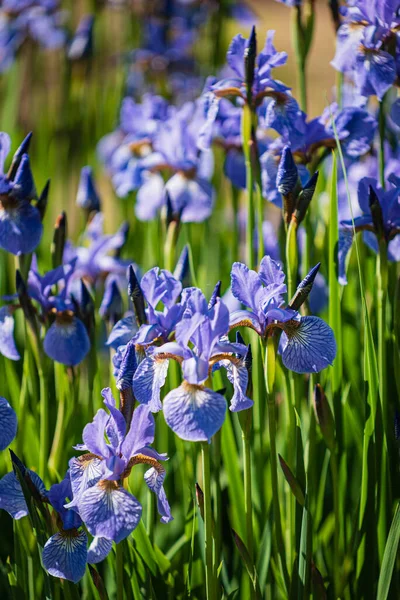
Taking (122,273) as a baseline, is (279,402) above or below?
below

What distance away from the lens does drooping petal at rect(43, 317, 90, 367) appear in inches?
61.3

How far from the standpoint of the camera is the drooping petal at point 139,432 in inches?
42.7

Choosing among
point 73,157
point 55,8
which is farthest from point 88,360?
point 55,8

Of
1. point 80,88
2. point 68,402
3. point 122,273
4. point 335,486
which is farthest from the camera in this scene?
point 80,88

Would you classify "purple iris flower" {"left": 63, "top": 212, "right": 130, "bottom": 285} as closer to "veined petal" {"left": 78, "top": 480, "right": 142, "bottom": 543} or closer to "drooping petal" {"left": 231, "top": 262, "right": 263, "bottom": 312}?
"drooping petal" {"left": 231, "top": 262, "right": 263, "bottom": 312}

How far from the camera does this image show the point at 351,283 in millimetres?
2137

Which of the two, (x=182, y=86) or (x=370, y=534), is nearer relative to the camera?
(x=370, y=534)

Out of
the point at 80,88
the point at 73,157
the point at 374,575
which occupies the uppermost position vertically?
the point at 80,88

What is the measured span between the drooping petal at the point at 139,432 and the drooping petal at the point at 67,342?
1.64 ft

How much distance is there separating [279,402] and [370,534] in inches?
25.9

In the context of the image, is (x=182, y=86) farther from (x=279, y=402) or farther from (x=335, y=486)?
(x=335, y=486)

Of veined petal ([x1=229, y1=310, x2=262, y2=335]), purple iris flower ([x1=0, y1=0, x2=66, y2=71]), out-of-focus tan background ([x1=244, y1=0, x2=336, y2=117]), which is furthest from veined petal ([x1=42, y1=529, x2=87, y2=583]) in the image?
out-of-focus tan background ([x1=244, y1=0, x2=336, y2=117])

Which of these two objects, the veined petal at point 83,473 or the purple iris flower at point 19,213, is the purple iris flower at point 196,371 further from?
the purple iris flower at point 19,213

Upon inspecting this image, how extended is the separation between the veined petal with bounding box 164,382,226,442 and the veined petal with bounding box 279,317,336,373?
187mm
